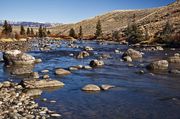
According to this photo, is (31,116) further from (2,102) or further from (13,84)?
(13,84)

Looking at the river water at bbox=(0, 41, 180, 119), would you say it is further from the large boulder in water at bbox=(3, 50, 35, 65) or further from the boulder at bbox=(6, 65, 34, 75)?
the large boulder in water at bbox=(3, 50, 35, 65)

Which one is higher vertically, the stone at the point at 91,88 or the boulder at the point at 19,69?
the boulder at the point at 19,69

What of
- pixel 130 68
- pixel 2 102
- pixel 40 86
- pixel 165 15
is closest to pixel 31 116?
pixel 2 102

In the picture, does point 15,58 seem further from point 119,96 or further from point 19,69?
point 119,96

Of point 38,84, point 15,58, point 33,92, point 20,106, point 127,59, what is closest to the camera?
point 20,106

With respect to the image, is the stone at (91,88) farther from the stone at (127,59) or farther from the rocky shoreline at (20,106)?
the stone at (127,59)

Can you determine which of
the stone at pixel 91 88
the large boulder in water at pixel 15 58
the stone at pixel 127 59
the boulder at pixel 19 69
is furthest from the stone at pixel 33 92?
the stone at pixel 127 59

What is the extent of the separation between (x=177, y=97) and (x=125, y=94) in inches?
165

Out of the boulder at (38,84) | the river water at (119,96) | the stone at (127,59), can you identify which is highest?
the stone at (127,59)

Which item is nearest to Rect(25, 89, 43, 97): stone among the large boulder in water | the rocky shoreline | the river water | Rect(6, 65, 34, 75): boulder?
the rocky shoreline

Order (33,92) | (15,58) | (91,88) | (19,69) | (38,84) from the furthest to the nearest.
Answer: (15,58), (19,69), (38,84), (91,88), (33,92)

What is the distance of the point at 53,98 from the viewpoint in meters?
25.1

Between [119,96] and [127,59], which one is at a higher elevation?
[127,59]

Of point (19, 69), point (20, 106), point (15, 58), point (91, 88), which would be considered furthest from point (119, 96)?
point (15, 58)
